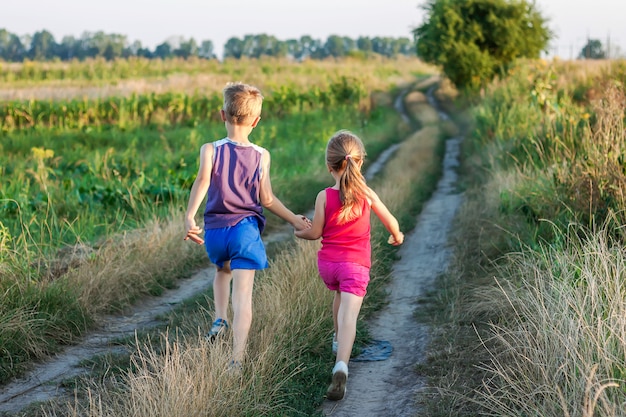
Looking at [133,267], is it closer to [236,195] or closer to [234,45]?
Answer: [236,195]

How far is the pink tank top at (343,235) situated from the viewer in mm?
5023

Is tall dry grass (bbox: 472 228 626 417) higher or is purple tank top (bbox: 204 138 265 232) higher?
purple tank top (bbox: 204 138 265 232)

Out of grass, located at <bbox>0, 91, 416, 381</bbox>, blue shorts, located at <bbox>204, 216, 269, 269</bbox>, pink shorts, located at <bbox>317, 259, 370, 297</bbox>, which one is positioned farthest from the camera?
grass, located at <bbox>0, 91, 416, 381</bbox>

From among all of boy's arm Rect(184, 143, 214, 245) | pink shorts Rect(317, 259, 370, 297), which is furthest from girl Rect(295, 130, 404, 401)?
boy's arm Rect(184, 143, 214, 245)

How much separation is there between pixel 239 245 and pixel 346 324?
88 cm

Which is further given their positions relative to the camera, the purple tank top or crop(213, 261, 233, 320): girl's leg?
crop(213, 261, 233, 320): girl's leg

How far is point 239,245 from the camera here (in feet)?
15.8

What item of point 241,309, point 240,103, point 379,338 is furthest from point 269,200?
point 379,338

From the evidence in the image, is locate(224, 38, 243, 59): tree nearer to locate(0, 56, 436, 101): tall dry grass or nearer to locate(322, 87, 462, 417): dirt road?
locate(0, 56, 436, 101): tall dry grass

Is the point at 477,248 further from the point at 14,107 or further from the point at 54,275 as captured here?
the point at 14,107

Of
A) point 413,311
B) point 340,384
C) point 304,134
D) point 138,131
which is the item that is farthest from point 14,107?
point 340,384

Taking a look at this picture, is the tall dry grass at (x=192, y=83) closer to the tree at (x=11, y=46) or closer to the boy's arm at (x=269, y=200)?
the boy's arm at (x=269, y=200)

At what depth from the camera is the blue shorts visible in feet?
Answer: 15.8

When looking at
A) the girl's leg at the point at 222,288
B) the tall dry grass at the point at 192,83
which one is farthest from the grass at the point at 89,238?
the tall dry grass at the point at 192,83
